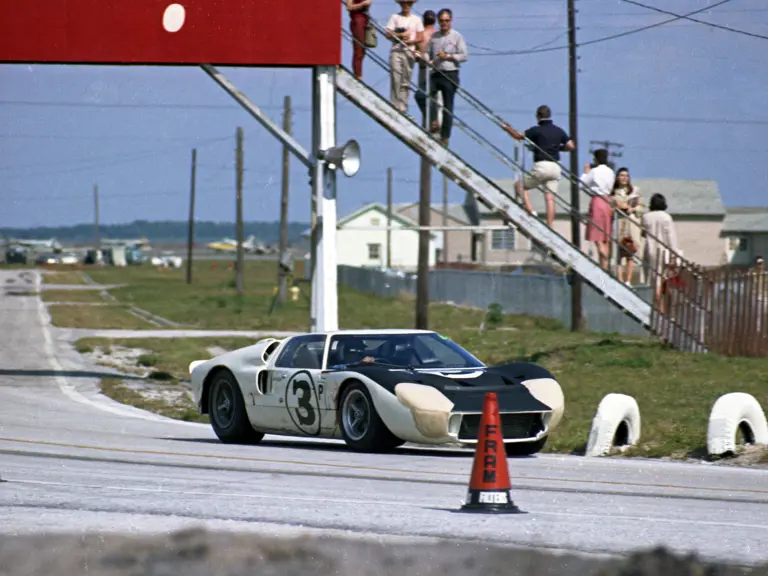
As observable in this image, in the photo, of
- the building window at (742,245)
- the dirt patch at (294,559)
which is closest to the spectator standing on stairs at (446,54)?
the dirt patch at (294,559)

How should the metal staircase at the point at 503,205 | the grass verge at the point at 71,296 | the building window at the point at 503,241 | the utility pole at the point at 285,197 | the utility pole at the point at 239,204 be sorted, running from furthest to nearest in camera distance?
1. the building window at the point at 503,241
2. the utility pole at the point at 239,204
3. the grass verge at the point at 71,296
4. the utility pole at the point at 285,197
5. the metal staircase at the point at 503,205

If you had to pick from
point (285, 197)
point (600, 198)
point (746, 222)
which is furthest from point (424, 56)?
point (746, 222)

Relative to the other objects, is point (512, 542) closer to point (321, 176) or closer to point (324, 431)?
point (324, 431)

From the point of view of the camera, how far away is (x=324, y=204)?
2280 cm

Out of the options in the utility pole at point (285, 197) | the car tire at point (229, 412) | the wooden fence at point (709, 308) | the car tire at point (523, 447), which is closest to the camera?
the car tire at point (523, 447)

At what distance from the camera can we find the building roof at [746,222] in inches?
3509

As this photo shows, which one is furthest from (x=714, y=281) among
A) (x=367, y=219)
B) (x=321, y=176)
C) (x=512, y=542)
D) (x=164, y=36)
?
(x=367, y=219)

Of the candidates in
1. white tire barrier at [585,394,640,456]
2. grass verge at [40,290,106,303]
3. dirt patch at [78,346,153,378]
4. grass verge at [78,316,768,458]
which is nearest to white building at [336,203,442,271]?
grass verge at [40,290,106,303]

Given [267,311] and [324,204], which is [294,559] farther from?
[267,311]

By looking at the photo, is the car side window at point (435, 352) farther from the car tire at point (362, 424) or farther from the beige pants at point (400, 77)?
the beige pants at point (400, 77)

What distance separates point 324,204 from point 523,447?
1004cm

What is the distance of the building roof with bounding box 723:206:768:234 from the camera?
89.1m

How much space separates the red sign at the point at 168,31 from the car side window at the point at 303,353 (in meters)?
8.36

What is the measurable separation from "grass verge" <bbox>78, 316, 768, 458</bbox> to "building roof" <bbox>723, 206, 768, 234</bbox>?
60.9 m
